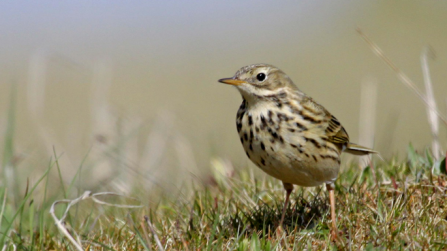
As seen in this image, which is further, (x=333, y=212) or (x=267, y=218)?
(x=267, y=218)

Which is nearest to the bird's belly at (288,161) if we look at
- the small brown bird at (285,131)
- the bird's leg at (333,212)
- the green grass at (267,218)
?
the small brown bird at (285,131)

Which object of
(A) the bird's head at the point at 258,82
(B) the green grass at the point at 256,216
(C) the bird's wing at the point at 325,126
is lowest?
(B) the green grass at the point at 256,216

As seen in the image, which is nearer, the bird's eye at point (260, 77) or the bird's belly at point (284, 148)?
the bird's belly at point (284, 148)

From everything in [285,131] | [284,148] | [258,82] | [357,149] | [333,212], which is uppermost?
[258,82]

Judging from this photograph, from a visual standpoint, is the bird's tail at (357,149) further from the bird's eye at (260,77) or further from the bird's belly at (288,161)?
the bird's eye at (260,77)

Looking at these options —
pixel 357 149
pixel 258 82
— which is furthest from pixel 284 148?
pixel 357 149

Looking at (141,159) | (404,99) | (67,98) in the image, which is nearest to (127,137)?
(141,159)

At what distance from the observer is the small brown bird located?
4672mm

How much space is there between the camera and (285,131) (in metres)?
4.71

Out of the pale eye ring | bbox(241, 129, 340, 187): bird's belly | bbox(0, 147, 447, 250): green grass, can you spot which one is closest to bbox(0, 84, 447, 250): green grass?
bbox(0, 147, 447, 250): green grass

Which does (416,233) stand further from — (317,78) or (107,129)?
(317,78)

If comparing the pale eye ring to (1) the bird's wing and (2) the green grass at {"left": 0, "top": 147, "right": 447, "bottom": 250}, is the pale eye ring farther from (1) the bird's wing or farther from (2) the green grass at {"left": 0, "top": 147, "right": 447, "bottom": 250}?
(2) the green grass at {"left": 0, "top": 147, "right": 447, "bottom": 250}

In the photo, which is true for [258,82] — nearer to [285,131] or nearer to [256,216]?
[285,131]

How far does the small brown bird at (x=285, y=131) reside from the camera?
15.3ft
